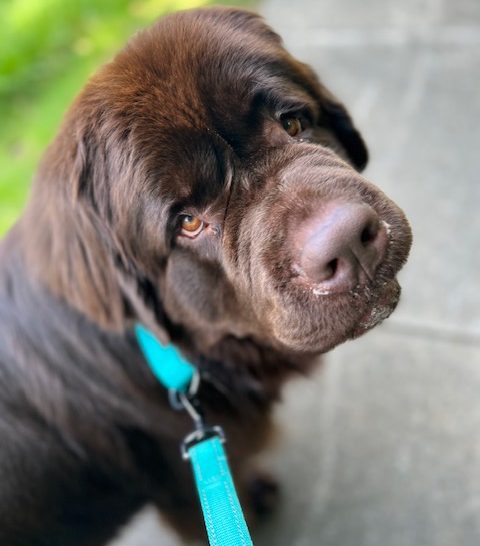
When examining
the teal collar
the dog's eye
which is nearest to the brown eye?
the dog's eye

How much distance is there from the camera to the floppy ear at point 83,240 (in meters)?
2.01

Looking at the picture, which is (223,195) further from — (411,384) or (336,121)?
(411,384)

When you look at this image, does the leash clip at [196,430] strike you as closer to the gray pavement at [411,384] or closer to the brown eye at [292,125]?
the gray pavement at [411,384]

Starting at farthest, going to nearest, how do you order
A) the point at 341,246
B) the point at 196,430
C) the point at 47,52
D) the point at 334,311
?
the point at 47,52 < the point at 196,430 < the point at 334,311 < the point at 341,246

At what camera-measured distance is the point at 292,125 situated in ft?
6.76

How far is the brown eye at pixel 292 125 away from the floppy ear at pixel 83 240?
0.59 meters

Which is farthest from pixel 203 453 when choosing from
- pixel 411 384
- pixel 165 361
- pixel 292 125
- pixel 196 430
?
pixel 411 384

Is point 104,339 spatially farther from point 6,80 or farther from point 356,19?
point 6,80

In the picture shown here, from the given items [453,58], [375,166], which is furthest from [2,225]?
[453,58]

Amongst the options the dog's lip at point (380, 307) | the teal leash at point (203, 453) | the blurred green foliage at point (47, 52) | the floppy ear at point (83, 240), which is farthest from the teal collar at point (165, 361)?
the blurred green foliage at point (47, 52)

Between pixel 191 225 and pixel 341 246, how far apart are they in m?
0.58

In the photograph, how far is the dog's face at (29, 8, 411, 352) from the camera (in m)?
1.74

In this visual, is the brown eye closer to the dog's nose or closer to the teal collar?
the dog's nose

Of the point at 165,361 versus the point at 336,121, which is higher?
the point at 336,121
